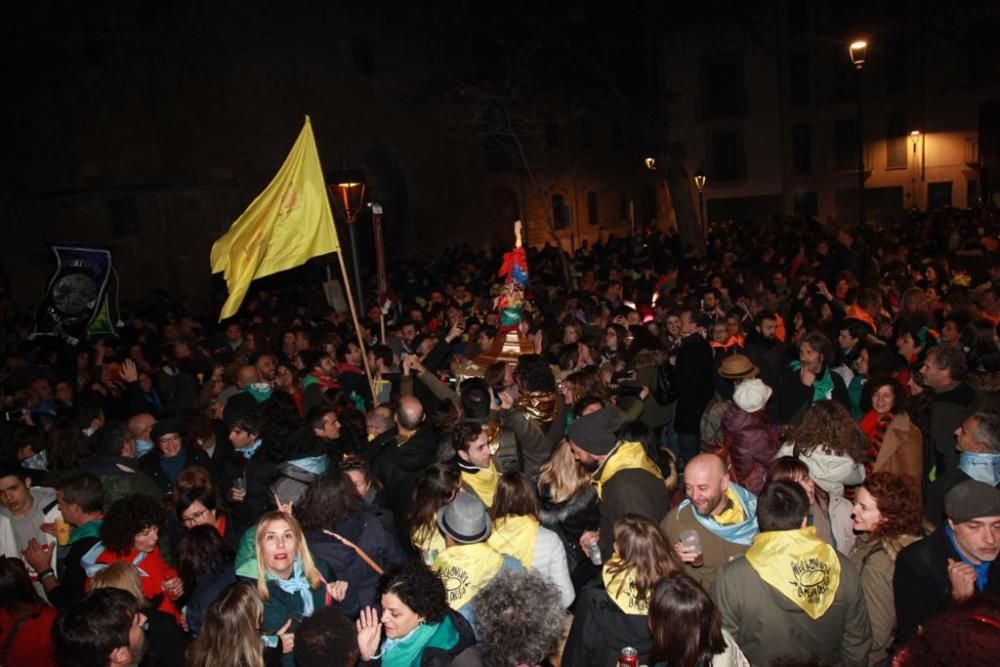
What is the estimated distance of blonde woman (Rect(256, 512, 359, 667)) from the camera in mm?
3934

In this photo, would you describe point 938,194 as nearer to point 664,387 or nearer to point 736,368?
point 664,387

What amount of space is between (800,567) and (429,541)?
1.89 m

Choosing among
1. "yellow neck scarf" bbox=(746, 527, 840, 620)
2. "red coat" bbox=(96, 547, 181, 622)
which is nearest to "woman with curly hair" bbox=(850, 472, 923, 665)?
"yellow neck scarf" bbox=(746, 527, 840, 620)

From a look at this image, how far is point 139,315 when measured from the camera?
14672mm

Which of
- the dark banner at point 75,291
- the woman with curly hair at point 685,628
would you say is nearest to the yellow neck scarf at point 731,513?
the woman with curly hair at point 685,628

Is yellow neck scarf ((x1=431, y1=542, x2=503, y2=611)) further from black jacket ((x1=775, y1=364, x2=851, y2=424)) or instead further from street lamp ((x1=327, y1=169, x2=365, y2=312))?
street lamp ((x1=327, y1=169, x2=365, y2=312))

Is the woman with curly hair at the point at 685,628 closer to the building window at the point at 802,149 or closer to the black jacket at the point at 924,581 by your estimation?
the black jacket at the point at 924,581

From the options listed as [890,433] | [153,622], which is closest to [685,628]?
[153,622]

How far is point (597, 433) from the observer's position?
489 centimetres

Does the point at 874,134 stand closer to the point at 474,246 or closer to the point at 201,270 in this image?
the point at 474,246

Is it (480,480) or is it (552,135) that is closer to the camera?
(480,480)

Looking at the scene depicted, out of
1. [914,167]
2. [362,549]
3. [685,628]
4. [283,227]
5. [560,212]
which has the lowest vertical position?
[362,549]

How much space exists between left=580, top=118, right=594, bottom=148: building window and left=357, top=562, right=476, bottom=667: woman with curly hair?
34.9m

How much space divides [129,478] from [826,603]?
14.5ft
